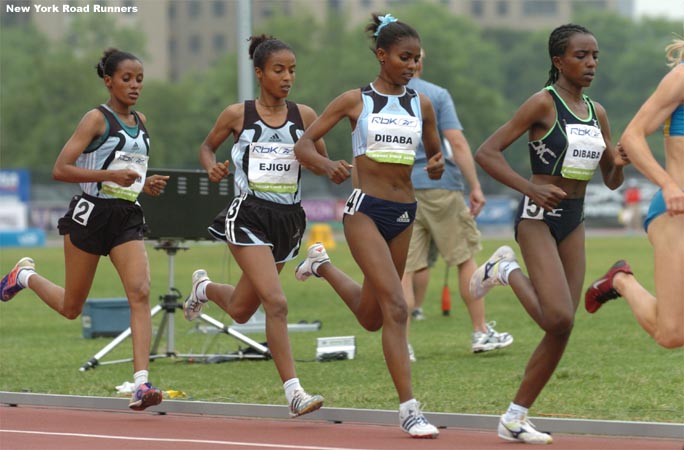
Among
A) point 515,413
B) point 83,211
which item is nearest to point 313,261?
point 83,211

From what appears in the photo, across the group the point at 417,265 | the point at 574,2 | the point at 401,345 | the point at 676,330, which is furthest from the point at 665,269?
the point at 574,2

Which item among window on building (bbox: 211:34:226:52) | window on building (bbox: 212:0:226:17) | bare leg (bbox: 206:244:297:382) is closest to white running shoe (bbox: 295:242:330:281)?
bare leg (bbox: 206:244:297:382)

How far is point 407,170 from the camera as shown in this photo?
9.54 m

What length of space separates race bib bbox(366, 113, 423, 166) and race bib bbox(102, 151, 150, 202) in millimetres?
1954

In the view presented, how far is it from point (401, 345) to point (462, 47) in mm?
110055

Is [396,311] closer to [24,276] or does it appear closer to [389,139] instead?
[389,139]

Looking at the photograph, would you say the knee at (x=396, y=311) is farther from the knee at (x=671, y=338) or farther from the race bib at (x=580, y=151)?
the knee at (x=671, y=338)

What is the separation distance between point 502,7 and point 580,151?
510 feet

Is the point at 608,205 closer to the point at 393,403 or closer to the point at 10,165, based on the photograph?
the point at 10,165

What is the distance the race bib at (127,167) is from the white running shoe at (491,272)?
2.56 m

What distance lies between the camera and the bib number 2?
34.7ft

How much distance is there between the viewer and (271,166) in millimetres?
10109

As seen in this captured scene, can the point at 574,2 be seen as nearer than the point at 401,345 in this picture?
No

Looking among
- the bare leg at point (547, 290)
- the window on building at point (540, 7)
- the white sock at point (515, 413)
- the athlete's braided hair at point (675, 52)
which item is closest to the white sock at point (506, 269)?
the bare leg at point (547, 290)
